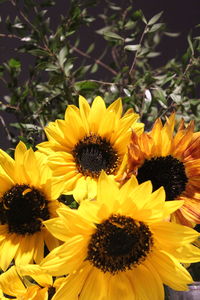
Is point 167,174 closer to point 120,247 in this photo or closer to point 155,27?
point 120,247

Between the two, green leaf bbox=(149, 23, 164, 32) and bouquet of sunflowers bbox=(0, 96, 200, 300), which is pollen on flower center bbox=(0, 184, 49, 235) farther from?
green leaf bbox=(149, 23, 164, 32)

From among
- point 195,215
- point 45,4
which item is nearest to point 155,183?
point 195,215

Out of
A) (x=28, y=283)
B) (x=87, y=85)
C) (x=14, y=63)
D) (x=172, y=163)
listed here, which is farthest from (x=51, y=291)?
(x=14, y=63)

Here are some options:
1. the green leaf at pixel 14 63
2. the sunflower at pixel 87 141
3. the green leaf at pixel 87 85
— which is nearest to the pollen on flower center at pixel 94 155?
the sunflower at pixel 87 141

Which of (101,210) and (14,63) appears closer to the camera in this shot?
(101,210)

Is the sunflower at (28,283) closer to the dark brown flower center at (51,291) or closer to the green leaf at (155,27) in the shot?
the dark brown flower center at (51,291)

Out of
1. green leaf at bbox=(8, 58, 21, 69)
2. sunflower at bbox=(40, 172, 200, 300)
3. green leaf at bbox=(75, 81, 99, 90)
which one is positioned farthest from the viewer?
green leaf at bbox=(8, 58, 21, 69)

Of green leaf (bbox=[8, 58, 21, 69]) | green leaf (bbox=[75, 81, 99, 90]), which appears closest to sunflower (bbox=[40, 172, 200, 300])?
green leaf (bbox=[75, 81, 99, 90])

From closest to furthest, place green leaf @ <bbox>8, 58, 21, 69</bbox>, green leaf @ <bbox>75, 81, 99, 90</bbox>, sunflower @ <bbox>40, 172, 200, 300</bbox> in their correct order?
sunflower @ <bbox>40, 172, 200, 300</bbox>, green leaf @ <bbox>75, 81, 99, 90</bbox>, green leaf @ <bbox>8, 58, 21, 69</bbox>
